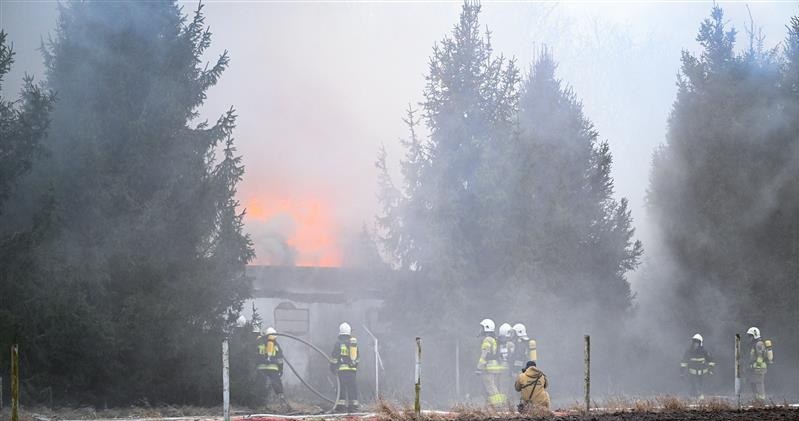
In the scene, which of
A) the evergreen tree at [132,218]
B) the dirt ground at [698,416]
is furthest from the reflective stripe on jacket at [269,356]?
the dirt ground at [698,416]

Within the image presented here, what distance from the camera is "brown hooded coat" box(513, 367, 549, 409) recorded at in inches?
737

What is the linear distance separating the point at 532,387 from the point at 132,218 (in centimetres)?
1100

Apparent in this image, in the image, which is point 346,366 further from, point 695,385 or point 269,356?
point 695,385

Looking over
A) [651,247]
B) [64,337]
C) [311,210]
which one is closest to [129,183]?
[64,337]

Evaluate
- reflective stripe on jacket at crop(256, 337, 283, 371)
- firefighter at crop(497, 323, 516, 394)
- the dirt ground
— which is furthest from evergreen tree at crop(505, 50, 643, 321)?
the dirt ground

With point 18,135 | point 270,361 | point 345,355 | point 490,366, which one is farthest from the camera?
point 270,361

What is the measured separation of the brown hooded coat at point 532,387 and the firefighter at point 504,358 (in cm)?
472

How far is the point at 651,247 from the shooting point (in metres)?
43.6

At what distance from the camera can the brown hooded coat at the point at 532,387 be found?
1872 cm

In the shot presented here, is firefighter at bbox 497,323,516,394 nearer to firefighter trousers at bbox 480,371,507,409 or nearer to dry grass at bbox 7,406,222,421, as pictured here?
firefighter trousers at bbox 480,371,507,409

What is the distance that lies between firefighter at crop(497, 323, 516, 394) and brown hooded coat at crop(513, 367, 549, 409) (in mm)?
4723

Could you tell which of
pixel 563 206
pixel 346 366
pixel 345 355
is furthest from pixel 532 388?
pixel 563 206

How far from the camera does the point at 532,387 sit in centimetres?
1878

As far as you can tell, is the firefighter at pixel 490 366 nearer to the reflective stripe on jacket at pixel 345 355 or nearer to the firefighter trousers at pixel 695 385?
the reflective stripe on jacket at pixel 345 355
